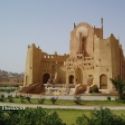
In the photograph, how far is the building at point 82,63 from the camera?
43969 mm

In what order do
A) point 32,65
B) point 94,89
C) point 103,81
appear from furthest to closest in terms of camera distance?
1. point 32,65
2. point 103,81
3. point 94,89

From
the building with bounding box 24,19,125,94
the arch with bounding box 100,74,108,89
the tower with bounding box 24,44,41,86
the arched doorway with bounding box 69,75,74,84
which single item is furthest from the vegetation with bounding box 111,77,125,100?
the tower with bounding box 24,44,41,86

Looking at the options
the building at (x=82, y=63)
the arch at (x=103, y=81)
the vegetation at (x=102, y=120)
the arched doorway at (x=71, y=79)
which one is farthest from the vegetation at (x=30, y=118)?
the arched doorway at (x=71, y=79)

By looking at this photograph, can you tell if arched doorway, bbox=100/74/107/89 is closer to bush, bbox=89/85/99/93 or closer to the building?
the building

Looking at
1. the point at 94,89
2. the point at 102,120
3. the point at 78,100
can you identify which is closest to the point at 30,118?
the point at 102,120

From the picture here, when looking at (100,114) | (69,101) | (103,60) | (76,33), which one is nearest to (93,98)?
(69,101)

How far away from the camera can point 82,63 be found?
4688 centimetres

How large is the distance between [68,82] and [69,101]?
10.1 metres

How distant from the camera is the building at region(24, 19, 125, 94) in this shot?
144 ft

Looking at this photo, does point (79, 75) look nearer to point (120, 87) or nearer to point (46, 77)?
point (46, 77)

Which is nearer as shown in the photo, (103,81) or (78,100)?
(78,100)

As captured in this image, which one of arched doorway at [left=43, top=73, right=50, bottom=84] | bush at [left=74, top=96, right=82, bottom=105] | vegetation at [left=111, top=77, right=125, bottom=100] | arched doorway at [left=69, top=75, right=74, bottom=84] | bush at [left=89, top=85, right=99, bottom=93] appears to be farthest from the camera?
arched doorway at [left=43, top=73, right=50, bottom=84]

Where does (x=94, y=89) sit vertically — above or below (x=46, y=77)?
below

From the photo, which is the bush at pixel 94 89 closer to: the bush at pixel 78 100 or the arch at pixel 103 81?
the arch at pixel 103 81
